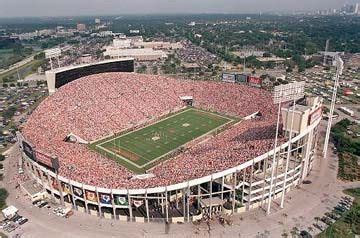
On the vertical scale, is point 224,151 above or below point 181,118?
above

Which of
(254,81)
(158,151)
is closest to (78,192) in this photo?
(158,151)

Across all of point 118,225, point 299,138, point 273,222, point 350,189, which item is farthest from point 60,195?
point 350,189

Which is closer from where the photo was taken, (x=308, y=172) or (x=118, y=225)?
(x=118, y=225)

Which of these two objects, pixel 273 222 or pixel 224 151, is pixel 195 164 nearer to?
pixel 224 151

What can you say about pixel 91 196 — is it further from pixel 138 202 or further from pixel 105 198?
pixel 138 202

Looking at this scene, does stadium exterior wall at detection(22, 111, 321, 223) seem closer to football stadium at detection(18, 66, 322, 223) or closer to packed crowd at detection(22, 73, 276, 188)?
football stadium at detection(18, 66, 322, 223)

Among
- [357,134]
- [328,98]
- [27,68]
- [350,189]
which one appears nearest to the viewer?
[350,189]

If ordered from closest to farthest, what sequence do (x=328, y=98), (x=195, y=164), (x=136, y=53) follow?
(x=195, y=164), (x=328, y=98), (x=136, y=53)

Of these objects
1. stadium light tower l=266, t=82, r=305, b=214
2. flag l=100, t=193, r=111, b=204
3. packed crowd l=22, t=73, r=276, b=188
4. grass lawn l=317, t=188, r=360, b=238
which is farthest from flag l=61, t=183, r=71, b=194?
grass lawn l=317, t=188, r=360, b=238
